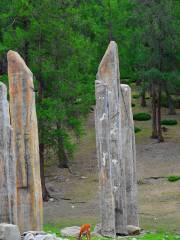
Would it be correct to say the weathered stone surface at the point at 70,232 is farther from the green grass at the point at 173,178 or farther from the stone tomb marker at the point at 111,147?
the green grass at the point at 173,178

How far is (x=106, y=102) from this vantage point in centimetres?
2058

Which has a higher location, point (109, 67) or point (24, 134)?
point (109, 67)

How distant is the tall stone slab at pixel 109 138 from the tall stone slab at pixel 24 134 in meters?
2.41

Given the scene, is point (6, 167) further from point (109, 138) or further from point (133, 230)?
point (133, 230)

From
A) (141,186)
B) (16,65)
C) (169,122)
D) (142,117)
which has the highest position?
(16,65)

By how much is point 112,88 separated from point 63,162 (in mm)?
18071

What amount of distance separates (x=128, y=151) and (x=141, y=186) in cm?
1252

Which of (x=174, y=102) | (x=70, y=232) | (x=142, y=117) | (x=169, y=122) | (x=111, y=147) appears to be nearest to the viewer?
(x=70, y=232)

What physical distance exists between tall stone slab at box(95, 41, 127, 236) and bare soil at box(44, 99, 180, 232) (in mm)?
3870

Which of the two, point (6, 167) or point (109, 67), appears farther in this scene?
point (109, 67)

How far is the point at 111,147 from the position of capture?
20.9 metres

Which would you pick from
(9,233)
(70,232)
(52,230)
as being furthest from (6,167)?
(52,230)

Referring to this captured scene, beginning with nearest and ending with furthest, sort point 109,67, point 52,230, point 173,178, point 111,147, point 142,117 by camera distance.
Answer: point 109,67
point 111,147
point 52,230
point 173,178
point 142,117

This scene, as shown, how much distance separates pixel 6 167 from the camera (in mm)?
17812
